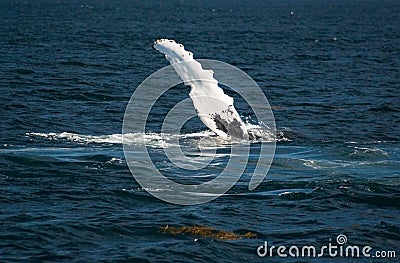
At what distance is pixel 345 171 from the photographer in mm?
21750

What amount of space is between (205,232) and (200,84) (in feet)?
26.2

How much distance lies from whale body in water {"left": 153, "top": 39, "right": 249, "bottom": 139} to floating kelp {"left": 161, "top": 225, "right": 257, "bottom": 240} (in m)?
7.70

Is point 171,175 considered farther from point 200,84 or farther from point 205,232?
point 205,232

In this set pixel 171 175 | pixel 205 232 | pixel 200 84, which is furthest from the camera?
pixel 200 84

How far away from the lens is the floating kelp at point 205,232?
16.6 m

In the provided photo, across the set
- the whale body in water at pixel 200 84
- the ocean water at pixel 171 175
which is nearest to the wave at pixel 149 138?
→ the ocean water at pixel 171 175

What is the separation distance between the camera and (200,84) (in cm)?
2420

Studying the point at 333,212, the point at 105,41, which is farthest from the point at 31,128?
the point at 105,41

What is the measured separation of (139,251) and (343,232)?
3807 mm

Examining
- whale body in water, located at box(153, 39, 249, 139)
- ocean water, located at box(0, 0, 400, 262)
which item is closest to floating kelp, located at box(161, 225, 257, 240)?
ocean water, located at box(0, 0, 400, 262)

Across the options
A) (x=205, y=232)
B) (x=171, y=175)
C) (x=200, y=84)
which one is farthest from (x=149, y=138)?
(x=205, y=232)

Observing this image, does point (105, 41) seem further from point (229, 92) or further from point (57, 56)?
point (229, 92)

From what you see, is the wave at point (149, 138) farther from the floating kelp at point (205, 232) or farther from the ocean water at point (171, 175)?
the floating kelp at point (205, 232)

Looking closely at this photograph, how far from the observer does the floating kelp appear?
16.6 metres
